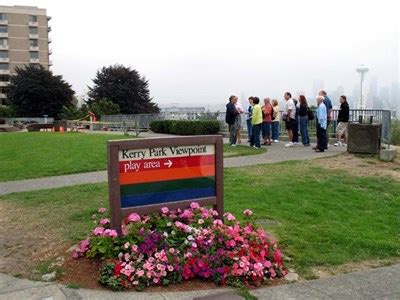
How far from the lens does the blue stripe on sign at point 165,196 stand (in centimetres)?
545

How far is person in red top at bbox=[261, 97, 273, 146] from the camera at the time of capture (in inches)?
707

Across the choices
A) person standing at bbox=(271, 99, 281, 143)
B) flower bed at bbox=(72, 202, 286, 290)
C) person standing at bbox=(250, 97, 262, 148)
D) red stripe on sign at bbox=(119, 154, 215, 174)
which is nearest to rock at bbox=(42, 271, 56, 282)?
flower bed at bbox=(72, 202, 286, 290)

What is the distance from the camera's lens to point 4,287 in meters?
4.68

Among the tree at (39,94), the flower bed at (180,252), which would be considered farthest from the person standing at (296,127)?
the tree at (39,94)

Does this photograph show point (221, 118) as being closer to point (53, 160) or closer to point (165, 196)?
point (53, 160)

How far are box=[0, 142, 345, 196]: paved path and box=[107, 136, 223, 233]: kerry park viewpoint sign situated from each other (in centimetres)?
541

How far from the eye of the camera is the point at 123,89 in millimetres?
72562

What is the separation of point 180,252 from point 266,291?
37.0 inches

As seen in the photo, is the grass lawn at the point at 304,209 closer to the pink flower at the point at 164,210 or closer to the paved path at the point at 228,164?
the paved path at the point at 228,164

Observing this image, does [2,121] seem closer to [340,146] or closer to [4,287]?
[340,146]

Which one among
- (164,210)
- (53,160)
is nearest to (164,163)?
(164,210)

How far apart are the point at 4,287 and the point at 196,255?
1816 mm

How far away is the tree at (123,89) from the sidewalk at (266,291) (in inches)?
2664

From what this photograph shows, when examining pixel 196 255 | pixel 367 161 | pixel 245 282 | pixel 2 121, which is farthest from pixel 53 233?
pixel 2 121
